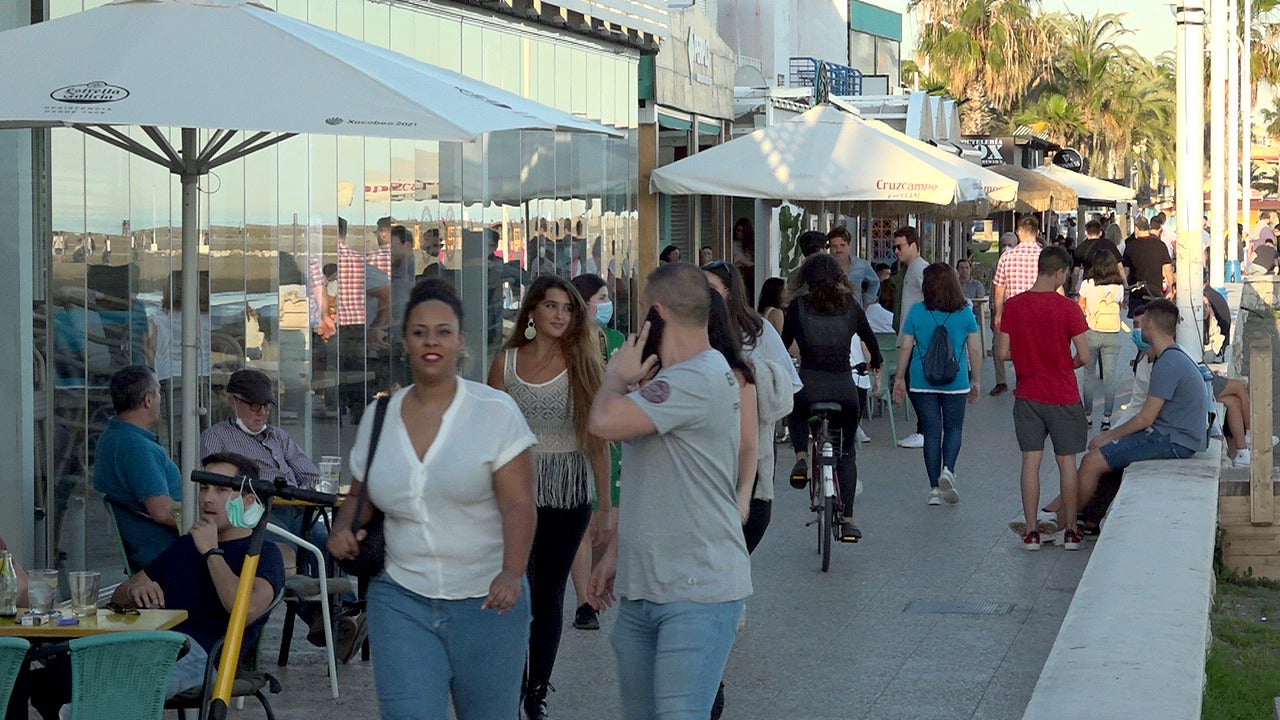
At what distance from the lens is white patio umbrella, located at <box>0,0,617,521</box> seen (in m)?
5.79

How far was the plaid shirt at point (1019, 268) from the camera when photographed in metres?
18.2

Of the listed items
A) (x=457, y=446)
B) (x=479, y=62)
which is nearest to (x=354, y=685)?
(x=457, y=446)

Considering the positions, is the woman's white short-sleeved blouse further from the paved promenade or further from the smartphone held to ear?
the paved promenade

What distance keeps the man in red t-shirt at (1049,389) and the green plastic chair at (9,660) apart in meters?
7.49

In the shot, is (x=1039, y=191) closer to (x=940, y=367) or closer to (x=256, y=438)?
(x=940, y=367)

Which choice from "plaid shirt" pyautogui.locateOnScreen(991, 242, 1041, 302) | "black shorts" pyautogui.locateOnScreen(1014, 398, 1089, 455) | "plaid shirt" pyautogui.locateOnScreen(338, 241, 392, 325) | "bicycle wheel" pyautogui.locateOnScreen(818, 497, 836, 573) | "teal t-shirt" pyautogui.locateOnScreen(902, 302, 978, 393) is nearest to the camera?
"bicycle wheel" pyautogui.locateOnScreen(818, 497, 836, 573)

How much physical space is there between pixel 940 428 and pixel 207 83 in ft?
26.9

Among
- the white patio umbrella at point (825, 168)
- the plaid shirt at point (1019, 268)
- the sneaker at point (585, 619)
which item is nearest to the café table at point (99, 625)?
the sneaker at point (585, 619)

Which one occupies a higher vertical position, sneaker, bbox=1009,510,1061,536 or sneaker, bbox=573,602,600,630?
sneaker, bbox=1009,510,1061,536

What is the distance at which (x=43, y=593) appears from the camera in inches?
236

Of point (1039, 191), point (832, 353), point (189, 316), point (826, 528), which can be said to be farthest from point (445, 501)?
point (1039, 191)

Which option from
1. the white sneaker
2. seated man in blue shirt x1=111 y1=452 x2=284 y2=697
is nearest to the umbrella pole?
seated man in blue shirt x1=111 y1=452 x2=284 y2=697

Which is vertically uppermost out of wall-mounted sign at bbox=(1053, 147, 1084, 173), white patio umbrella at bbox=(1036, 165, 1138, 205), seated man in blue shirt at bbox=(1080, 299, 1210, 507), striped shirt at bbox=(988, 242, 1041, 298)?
wall-mounted sign at bbox=(1053, 147, 1084, 173)

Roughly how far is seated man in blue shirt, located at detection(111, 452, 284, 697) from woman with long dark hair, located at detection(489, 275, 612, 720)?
1.20 meters
